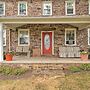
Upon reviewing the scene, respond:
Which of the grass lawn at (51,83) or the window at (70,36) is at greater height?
the window at (70,36)

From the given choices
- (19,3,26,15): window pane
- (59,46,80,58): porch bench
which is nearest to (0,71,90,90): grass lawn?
(59,46,80,58): porch bench

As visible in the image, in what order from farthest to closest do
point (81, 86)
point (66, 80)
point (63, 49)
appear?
point (63, 49) → point (66, 80) → point (81, 86)

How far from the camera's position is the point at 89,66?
1426 centimetres

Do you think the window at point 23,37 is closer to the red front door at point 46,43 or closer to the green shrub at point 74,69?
the red front door at point 46,43

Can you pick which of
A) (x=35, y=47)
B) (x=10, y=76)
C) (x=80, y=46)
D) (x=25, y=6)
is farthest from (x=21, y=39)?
(x=10, y=76)

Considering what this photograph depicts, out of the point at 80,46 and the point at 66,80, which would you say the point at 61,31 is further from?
the point at 66,80

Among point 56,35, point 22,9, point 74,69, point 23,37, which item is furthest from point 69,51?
point 22,9

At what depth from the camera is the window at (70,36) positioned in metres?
20.5

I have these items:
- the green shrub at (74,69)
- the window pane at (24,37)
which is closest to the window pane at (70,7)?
the window pane at (24,37)

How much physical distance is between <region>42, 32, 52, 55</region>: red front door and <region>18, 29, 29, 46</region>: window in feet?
4.47

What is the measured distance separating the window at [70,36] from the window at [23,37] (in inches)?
126

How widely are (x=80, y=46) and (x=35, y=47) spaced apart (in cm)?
365

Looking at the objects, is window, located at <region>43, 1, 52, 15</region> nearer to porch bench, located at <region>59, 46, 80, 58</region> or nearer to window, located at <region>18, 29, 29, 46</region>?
window, located at <region>18, 29, 29, 46</region>

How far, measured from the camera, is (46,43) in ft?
67.9
